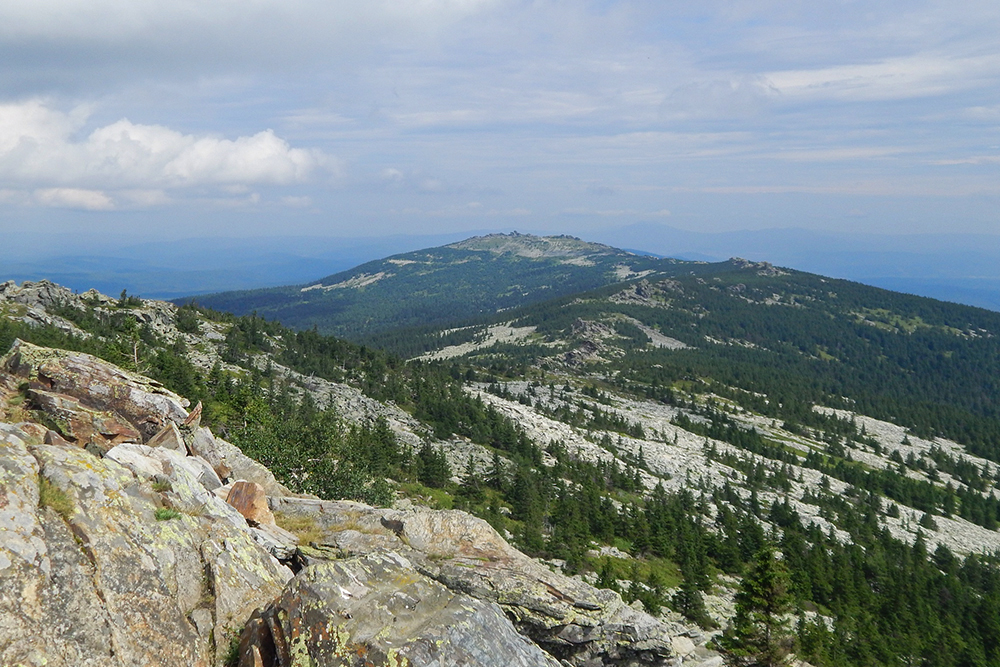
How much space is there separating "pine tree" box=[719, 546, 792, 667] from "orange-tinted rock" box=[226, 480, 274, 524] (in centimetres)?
3520

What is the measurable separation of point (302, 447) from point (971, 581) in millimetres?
126185

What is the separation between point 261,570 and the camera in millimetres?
19875

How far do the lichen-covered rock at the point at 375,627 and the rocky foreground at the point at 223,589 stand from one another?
43 millimetres

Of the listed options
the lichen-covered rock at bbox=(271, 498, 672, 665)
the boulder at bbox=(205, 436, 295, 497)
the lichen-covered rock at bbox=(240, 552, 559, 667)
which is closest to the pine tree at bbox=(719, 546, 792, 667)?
the lichen-covered rock at bbox=(271, 498, 672, 665)

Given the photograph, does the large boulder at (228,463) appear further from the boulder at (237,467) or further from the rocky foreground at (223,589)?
the rocky foreground at (223,589)

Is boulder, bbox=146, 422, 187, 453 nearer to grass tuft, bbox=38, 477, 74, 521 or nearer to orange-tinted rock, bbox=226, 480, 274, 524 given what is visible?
orange-tinted rock, bbox=226, 480, 274, 524

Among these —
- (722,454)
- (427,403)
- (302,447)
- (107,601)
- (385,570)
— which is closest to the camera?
(107,601)

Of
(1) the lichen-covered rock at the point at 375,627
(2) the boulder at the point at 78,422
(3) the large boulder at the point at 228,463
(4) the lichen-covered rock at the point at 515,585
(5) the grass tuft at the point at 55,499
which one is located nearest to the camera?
(1) the lichen-covered rock at the point at 375,627

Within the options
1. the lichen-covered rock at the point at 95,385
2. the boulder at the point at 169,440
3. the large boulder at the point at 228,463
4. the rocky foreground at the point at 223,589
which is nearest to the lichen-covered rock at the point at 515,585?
the rocky foreground at the point at 223,589

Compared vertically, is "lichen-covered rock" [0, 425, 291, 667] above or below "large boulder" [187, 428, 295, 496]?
above

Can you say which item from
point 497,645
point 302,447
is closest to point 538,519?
point 302,447

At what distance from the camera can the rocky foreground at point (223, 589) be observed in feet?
47.2

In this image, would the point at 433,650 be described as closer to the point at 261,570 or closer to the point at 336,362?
the point at 261,570

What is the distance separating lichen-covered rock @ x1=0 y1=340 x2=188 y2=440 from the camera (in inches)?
1320
